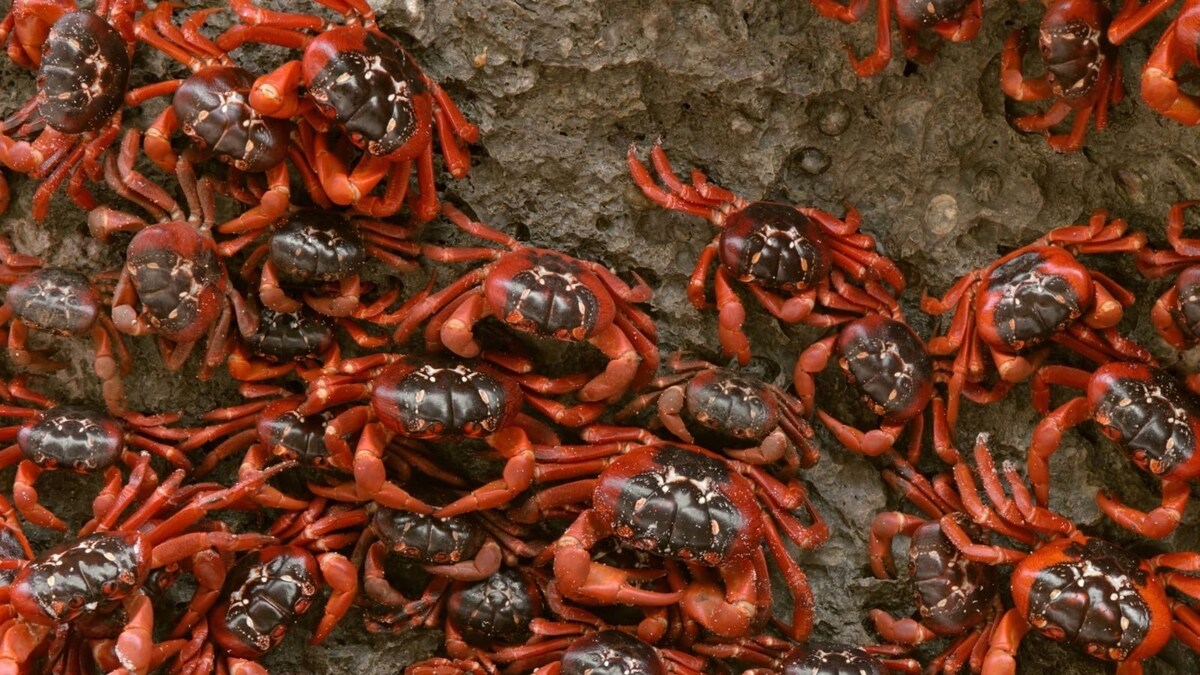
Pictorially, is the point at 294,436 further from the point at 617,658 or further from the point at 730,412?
the point at 730,412

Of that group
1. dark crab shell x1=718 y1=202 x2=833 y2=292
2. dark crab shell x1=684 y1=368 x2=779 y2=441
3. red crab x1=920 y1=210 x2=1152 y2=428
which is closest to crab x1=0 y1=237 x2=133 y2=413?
dark crab shell x1=684 y1=368 x2=779 y2=441

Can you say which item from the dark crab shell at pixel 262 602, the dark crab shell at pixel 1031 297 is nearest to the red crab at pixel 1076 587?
the dark crab shell at pixel 1031 297

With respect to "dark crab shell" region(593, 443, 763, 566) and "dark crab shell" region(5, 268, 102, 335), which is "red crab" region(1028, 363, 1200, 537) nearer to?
"dark crab shell" region(593, 443, 763, 566)

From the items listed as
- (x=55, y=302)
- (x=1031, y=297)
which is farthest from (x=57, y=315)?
(x=1031, y=297)

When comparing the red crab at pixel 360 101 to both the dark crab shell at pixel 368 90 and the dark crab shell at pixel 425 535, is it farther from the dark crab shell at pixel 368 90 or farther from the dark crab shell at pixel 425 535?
the dark crab shell at pixel 425 535

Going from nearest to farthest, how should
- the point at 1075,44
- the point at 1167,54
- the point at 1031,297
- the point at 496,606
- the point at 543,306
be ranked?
1. the point at 1167,54
2. the point at 1075,44
3. the point at 543,306
4. the point at 1031,297
5. the point at 496,606

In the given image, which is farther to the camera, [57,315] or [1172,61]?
[57,315]

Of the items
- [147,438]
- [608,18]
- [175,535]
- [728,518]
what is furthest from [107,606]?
[608,18]
